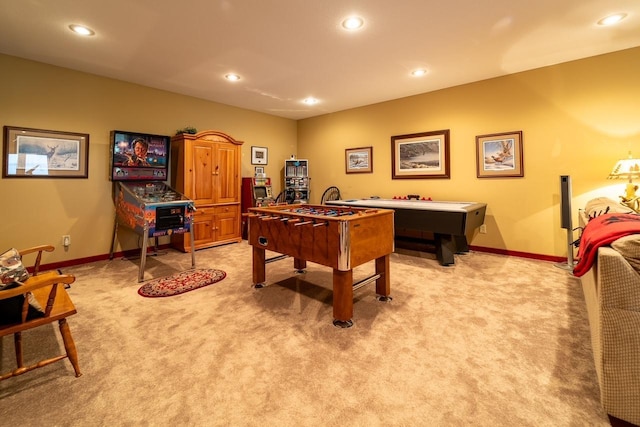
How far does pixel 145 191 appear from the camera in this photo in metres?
4.17

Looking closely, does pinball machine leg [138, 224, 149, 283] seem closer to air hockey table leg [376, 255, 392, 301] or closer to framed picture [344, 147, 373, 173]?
air hockey table leg [376, 255, 392, 301]

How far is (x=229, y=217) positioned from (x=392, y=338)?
154 inches

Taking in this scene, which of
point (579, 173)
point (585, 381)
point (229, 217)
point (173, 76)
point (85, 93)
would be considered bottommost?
point (585, 381)

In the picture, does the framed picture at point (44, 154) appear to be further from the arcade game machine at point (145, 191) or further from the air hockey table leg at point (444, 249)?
the air hockey table leg at point (444, 249)

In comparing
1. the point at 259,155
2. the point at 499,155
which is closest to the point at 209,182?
the point at 259,155

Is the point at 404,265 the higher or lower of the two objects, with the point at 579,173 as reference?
lower

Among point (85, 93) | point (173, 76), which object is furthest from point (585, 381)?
point (85, 93)

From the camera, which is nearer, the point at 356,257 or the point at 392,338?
the point at 392,338

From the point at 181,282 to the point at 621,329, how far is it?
347 cm

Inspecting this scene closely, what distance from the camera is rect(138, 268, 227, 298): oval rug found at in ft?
9.48

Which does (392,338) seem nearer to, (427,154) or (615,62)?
(427,154)

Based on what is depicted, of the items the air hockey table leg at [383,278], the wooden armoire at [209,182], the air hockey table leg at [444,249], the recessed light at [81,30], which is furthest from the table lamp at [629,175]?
the recessed light at [81,30]

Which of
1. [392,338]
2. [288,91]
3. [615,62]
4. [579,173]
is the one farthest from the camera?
[288,91]

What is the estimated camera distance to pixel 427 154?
4.91 m
